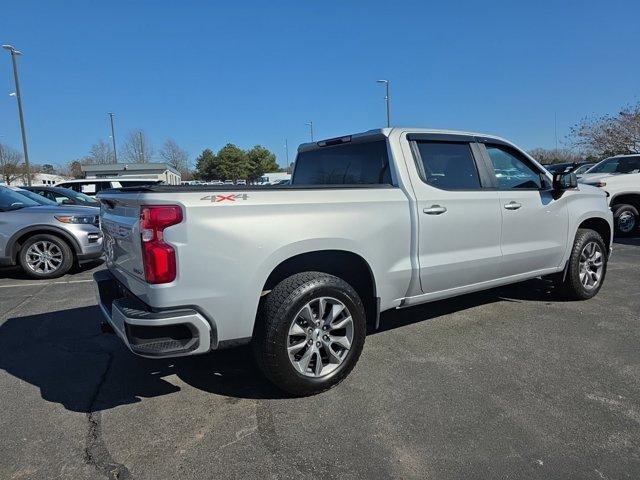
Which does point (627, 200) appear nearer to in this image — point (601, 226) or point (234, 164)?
point (601, 226)

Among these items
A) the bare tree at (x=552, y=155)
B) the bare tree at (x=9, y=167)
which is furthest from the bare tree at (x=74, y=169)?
the bare tree at (x=552, y=155)

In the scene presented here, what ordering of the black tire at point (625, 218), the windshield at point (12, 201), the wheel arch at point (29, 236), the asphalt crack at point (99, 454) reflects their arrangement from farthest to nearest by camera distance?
the black tire at point (625, 218) → the windshield at point (12, 201) → the wheel arch at point (29, 236) → the asphalt crack at point (99, 454)

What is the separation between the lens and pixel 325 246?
10.7 ft

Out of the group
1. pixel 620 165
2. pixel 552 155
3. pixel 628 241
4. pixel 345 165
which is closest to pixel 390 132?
pixel 345 165

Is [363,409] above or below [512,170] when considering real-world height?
below

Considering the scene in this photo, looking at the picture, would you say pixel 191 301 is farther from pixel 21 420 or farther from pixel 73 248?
pixel 73 248

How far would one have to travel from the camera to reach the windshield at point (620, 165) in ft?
36.0

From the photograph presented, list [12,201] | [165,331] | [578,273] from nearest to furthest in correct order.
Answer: [165,331], [578,273], [12,201]

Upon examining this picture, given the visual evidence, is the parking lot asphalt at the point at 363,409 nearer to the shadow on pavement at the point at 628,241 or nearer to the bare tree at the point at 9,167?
the shadow on pavement at the point at 628,241

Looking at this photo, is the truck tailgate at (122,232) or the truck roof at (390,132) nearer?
the truck tailgate at (122,232)

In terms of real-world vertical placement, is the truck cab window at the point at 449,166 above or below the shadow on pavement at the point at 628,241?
above

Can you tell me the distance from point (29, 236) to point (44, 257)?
0.40 metres

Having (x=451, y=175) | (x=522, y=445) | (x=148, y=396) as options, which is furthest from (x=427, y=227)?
(x=148, y=396)

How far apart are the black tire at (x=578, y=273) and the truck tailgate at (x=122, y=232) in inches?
179
